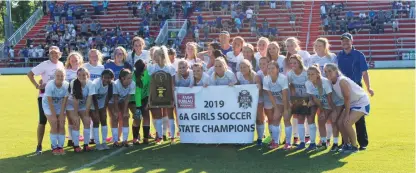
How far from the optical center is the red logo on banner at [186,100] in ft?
26.5

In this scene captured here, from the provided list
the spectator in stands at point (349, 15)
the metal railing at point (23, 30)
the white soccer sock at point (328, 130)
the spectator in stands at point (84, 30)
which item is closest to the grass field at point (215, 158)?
the white soccer sock at point (328, 130)

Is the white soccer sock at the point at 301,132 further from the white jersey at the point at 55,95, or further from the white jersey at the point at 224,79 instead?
the white jersey at the point at 55,95

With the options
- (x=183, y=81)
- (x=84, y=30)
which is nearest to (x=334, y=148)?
(x=183, y=81)

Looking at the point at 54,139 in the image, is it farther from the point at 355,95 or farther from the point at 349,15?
the point at 349,15

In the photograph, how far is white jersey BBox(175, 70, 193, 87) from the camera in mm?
8117

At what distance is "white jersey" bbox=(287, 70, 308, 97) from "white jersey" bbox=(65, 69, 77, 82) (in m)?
3.28

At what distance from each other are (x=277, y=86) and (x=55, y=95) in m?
3.18

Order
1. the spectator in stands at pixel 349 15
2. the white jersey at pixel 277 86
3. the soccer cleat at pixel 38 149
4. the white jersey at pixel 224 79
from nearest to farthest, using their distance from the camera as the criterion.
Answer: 1. the white jersey at pixel 277 86
2. the soccer cleat at pixel 38 149
3. the white jersey at pixel 224 79
4. the spectator in stands at pixel 349 15

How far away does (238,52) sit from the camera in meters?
8.76

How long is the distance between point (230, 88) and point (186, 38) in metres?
25.7

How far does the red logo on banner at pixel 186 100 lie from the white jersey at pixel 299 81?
1542mm

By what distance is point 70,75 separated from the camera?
804 cm

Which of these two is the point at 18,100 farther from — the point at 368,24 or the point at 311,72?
the point at 368,24

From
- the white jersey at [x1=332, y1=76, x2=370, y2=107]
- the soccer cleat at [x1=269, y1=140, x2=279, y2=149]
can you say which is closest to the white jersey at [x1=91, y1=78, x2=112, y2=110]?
the soccer cleat at [x1=269, y1=140, x2=279, y2=149]
